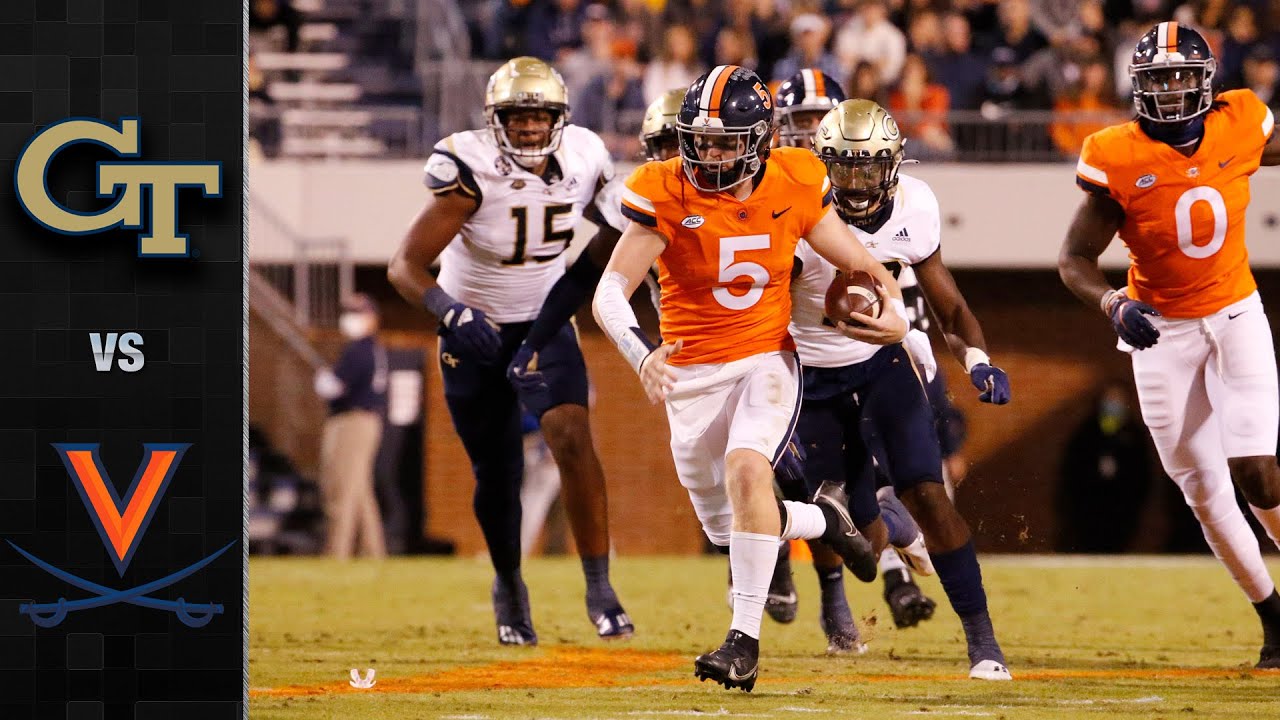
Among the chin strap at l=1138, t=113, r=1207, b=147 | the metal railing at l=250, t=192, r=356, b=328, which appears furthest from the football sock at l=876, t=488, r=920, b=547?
the metal railing at l=250, t=192, r=356, b=328

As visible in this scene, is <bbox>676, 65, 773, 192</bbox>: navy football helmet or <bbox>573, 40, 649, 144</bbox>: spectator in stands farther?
<bbox>573, 40, 649, 144</bbox>: spectator in stands

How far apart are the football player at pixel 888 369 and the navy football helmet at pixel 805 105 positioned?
900 millimetres

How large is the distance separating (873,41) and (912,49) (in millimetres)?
376

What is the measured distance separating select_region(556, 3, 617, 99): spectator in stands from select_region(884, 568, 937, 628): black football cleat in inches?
261

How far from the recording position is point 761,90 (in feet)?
17.7

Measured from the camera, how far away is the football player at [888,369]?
5.55m

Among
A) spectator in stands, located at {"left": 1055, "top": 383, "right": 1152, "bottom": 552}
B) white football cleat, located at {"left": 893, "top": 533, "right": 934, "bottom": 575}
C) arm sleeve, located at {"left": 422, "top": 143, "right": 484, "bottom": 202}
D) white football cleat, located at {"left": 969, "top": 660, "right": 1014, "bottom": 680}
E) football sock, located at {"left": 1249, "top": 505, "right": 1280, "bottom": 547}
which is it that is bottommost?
spectator in stands, located at {"left": 1055, "top": 383, "right": 1152, "bottom": 552}

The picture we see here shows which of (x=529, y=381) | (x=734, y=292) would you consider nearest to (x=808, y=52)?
(x=529, y=381)

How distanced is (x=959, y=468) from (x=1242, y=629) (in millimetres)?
3358

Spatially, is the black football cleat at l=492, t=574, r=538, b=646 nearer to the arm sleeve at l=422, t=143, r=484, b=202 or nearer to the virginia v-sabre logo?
the arm sleeve at l=422, t=143, r=484, b=202

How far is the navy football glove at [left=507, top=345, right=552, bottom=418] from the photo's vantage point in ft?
20.9

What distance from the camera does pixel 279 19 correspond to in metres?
14.6

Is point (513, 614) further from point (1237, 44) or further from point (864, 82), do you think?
point (1237, 44)

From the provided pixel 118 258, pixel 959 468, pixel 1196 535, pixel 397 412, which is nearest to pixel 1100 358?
pixel 1196 535
